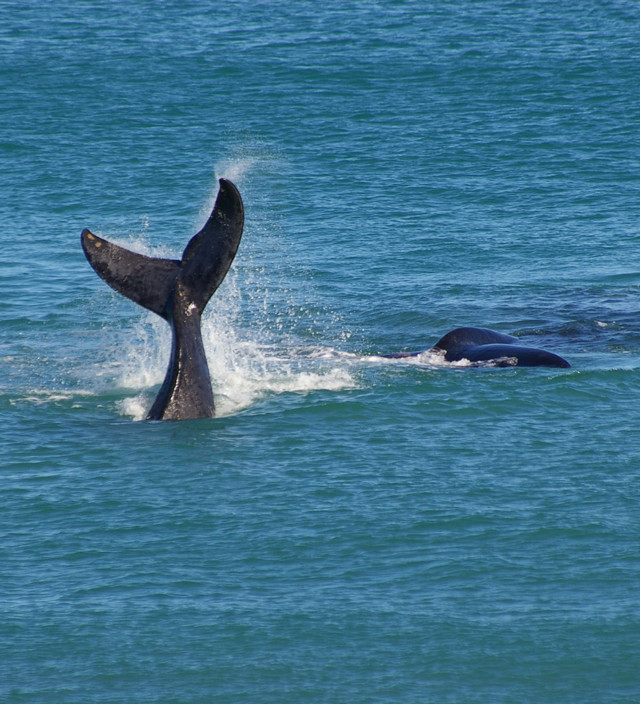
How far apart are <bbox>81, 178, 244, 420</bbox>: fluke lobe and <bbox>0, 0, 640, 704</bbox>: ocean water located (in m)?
0.30

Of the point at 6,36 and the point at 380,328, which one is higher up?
the point at 6,36

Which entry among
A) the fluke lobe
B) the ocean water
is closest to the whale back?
the ocean water

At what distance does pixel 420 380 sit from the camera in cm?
1469

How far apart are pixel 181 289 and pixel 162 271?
0.32m

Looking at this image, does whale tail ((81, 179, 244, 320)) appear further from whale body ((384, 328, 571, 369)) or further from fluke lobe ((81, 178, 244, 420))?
whale body ((384, 328, 571, 369))

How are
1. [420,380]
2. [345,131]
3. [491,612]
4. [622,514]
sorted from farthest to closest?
[345,131] → [420,380] → [622,514] → [491,612]

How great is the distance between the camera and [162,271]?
13164 mm

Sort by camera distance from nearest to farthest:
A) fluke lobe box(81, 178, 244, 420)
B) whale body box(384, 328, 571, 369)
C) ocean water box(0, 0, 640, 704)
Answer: ocean water box(0, 0, 640, 704)
fluke lobe box(81, 178, 244, 420)
whale body box(384, 328, 571, 369)

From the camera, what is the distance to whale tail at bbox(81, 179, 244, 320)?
42.4 ft

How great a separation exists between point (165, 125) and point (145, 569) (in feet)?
81.1

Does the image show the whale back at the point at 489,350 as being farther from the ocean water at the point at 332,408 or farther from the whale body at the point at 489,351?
the ocean water at the point at 332,408

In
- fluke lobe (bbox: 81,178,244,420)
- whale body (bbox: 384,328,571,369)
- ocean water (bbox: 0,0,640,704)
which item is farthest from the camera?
whale body (bbox: 384,328,571,369)

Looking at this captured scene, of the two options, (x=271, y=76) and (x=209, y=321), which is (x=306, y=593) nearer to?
(x=209, y=321)

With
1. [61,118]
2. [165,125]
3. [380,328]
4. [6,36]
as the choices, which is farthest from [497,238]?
[6,36]
